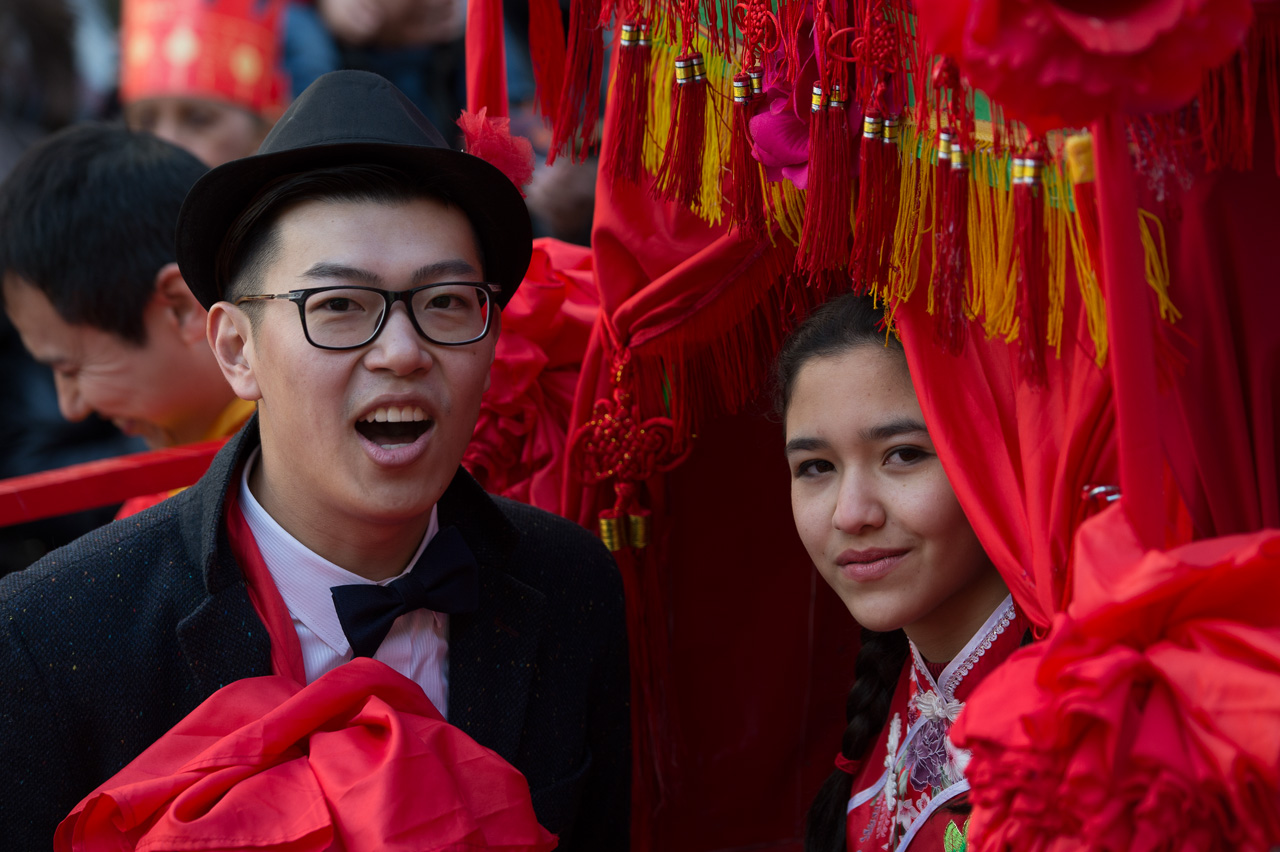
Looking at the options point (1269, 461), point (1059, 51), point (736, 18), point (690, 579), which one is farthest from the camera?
point (690, 579)

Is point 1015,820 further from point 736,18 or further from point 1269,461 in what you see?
point 736,18

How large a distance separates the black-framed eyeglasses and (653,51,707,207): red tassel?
276 mm

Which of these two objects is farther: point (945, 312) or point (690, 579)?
point (690, 579)

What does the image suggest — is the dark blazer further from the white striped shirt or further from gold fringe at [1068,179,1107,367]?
gold fringe at [1068,179,1107,367]

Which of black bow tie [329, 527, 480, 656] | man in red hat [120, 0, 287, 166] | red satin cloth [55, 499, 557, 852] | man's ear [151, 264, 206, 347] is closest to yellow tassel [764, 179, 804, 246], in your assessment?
black bow tie [329, 527, 480, 656]

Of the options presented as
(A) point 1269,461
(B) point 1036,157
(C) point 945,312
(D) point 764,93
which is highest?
(D) point 764,93

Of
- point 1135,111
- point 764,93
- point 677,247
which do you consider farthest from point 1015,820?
point 677,247

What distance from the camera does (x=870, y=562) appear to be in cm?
140

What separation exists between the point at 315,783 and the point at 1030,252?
893mm

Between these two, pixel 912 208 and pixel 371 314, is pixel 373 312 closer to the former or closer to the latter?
pixel 371 314

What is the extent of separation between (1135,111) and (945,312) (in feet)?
1.24

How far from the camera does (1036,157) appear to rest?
1.06m

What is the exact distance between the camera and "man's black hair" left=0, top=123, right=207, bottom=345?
7.00 feet

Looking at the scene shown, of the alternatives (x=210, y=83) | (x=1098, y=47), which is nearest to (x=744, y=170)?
(x=1098, y=47)
